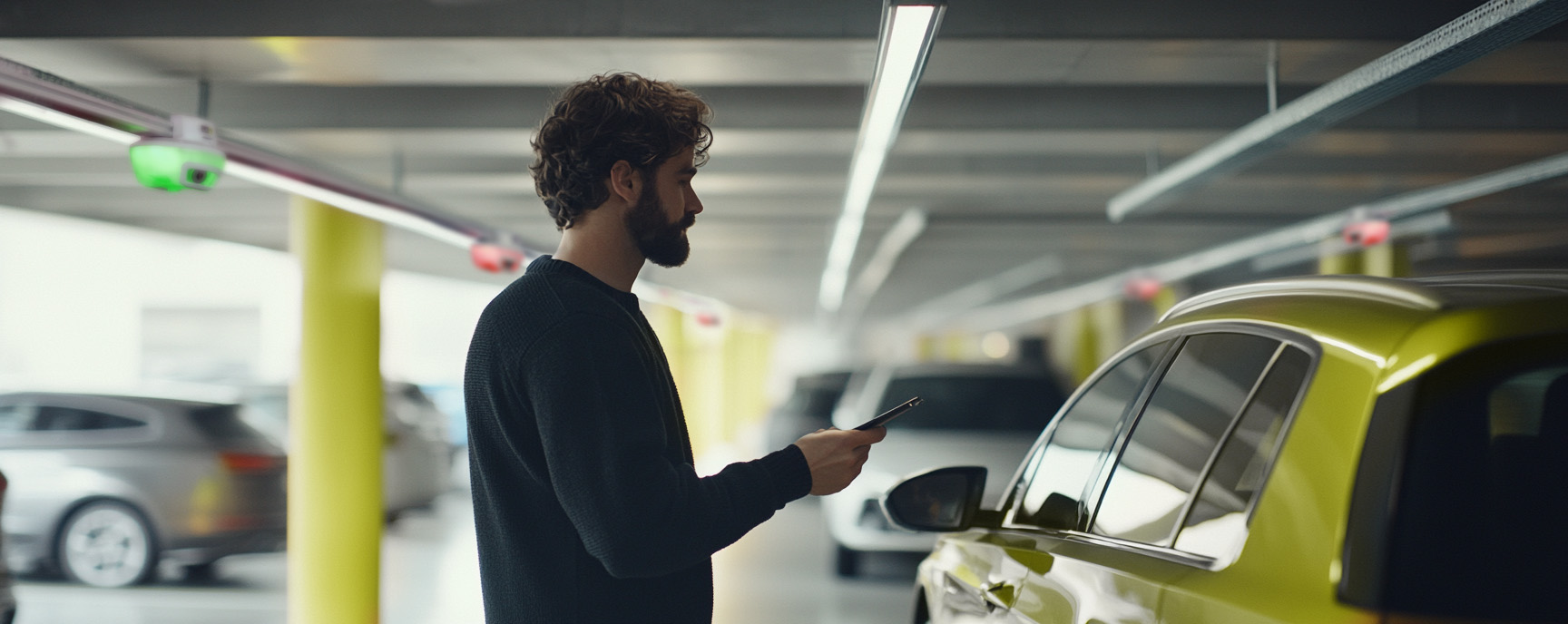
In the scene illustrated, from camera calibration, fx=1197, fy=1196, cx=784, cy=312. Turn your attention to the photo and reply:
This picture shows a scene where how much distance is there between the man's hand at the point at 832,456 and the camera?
159cm

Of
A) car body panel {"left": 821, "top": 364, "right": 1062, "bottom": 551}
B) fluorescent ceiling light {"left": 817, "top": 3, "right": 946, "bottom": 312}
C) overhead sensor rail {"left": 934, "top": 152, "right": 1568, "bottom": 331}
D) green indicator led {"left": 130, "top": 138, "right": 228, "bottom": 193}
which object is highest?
overhead sensor rail {"left": 934, "top": 152, "right": 1568, "bottom": 331}

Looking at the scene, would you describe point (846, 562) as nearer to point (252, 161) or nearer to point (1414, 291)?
point (252, 161)

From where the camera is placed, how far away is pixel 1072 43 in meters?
5.27

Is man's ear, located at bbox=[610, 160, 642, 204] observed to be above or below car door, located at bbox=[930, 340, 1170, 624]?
above

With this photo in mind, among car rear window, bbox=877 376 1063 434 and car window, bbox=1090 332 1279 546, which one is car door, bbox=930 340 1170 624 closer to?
car window, bbox=1090 332 1279 546

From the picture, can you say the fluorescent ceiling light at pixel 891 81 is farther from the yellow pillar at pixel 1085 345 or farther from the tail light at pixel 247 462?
the yellow pillar at pixel 1085 345

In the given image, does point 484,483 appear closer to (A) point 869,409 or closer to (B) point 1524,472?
(B) point 1524,472

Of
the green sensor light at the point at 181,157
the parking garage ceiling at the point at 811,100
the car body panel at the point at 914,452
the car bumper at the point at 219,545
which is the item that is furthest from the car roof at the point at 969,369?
the green sensor light at the point at 181,157

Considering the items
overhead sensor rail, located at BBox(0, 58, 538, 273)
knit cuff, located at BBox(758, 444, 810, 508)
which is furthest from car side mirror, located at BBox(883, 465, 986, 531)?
overhead sensor rail, located at BBox(0, 58, 538, 273)

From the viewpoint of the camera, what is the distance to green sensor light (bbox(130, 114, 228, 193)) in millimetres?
4828

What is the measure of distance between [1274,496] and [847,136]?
21.4ft

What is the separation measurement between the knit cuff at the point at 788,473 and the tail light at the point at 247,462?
25.2ft

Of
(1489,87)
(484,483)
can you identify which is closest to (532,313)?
(484,483)

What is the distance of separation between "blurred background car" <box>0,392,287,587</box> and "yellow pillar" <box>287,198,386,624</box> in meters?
1.17
